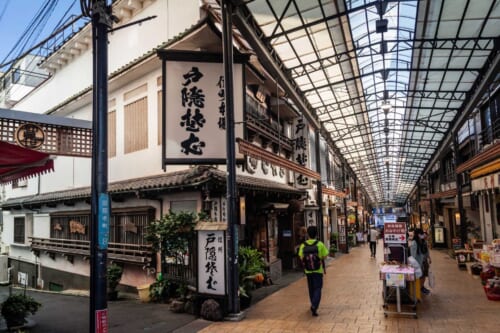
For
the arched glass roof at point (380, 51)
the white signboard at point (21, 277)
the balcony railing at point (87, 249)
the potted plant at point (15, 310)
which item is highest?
the arched glass roof at point (380, 51)

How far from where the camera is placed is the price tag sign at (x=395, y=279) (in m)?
8.59

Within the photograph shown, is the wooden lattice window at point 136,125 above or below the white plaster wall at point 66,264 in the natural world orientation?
above

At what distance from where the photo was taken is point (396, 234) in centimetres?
1041

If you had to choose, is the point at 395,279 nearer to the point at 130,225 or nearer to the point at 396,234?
the point at 396,234

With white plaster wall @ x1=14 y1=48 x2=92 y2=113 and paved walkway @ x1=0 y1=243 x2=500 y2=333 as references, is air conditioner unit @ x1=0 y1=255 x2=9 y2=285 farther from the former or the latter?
paved walkway @ x1=0 y1=243 x2=500 y2=333

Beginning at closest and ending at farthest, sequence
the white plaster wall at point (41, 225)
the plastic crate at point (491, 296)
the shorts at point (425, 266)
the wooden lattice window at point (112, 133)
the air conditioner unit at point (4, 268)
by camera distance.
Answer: the plastic crate at point (491, 296), the shorts at point (425, 266), the wooden lattice window at point (112, 133), the white plaster wall at point (41, 225), the air conditioner unit at point (4, 268)

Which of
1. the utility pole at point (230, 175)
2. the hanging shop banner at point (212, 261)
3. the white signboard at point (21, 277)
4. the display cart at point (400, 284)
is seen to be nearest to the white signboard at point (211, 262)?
the hanging shop banner at point (212, 261)

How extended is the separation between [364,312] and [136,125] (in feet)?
33.1

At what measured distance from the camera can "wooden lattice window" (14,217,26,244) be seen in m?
21.6

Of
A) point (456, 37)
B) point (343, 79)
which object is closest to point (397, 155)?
point (343, 79)

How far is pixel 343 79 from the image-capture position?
19.0 m

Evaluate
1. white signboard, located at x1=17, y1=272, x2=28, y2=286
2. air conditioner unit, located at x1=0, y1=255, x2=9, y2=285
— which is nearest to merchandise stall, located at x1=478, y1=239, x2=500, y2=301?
white signboard, located at x1=17, y1=272, x2=28, y2=286

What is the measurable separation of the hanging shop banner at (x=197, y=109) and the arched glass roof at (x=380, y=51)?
172 centimetres

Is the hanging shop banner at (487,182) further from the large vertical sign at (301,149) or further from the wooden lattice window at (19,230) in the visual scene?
the wooden lattice window at (19,230)
